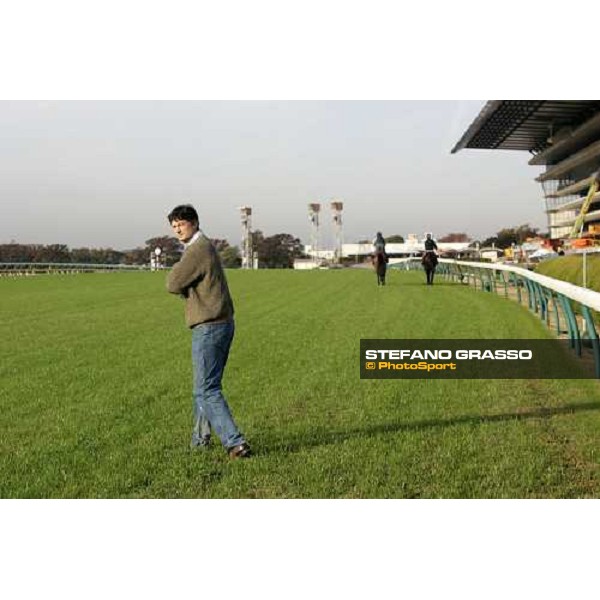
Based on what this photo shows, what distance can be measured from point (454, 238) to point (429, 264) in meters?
0.69

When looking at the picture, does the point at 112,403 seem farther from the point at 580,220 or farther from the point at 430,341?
the point at 580,220

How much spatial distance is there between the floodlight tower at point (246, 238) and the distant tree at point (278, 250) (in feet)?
0.20

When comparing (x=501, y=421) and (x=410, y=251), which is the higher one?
(x=410, y=251)

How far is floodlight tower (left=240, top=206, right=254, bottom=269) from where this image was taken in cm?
454

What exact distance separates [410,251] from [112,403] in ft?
7.43

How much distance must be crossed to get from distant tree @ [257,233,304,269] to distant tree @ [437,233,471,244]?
0.83 metres

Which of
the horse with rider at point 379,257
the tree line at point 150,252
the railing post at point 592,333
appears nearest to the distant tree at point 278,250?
the tree line at point 150,252

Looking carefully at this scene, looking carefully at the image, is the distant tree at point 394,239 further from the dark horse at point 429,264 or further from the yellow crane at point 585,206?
the yellow crane at point 585,206

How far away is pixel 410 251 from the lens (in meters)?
5.24

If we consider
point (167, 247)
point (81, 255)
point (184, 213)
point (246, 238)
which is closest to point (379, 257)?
point (246, 238)

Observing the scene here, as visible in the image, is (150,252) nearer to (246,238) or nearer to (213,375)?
(246,238)

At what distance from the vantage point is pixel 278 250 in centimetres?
491

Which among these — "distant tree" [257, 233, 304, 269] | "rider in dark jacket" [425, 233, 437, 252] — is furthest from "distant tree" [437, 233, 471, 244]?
"distant tree" [257, 233, 304, 269]
